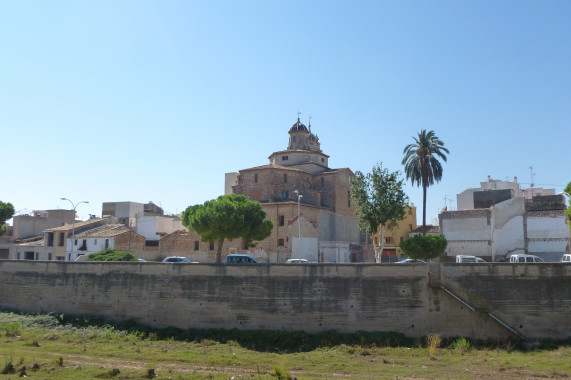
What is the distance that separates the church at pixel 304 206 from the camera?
42.5 metres

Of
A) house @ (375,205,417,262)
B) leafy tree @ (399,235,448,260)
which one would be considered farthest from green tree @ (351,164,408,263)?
house @ (375,205,417,262)

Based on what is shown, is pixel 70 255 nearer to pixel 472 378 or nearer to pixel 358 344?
pixel 358 344

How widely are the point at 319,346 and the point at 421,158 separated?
24.4 meters

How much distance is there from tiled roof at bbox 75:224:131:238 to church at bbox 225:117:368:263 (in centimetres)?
1180

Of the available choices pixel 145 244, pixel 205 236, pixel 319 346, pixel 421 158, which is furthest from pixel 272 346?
pixel 145 244

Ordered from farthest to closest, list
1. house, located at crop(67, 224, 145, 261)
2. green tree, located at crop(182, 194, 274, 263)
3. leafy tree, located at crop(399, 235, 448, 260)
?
house, located at crop(67, 224, 145, 261) < green tree, located at crop(182, 194, 274, 263) < leafy tree, located at crop(399, 235, 448, 260)

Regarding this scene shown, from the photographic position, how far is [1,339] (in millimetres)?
24062

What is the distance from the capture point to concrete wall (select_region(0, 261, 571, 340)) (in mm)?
22078

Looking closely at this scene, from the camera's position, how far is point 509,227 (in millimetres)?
38156

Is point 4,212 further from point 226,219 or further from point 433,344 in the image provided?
point 433,344

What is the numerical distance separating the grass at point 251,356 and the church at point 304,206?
18.7 meters

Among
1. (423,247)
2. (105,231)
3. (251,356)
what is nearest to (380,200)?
(423,247)

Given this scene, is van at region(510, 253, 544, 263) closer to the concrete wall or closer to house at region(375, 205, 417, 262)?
the concrete wall

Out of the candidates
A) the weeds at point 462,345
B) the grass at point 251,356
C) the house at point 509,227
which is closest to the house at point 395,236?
the house at point 509,227
